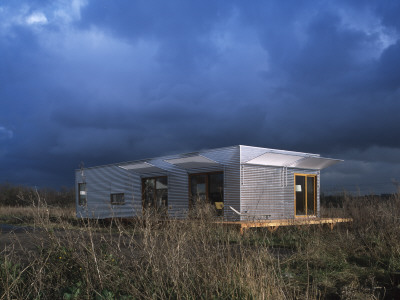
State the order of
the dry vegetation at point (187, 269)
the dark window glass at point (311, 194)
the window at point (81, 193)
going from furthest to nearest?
the window at point (81, 193) < the dark window glass at point (311, 194) < the dry vegetation at point (187, 269)

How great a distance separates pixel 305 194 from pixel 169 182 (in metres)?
4.75

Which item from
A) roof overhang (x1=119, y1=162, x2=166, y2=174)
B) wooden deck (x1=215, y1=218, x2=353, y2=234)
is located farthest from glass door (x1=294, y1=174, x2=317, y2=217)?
roof overhang (x1=119, y1=162, x2=166, y2=174)

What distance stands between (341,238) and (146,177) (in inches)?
359

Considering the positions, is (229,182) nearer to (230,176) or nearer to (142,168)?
(230,176)

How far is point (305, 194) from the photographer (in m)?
14.4

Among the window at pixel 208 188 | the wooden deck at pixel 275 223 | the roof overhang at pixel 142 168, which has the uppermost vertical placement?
the roof overhang at pixel 142 168

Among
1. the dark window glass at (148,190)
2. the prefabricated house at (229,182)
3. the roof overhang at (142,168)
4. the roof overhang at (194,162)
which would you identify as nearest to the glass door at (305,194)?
the prefabricated house at (229,182)

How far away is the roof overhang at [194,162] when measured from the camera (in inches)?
468

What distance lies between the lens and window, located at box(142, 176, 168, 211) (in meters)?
14.4

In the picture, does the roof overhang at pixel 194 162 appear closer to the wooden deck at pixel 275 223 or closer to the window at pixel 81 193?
the wooden deck at pixel 275 223

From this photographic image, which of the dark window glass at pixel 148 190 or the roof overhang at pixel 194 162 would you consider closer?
the roof overhang at pixel 194 162

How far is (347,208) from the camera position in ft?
38.0

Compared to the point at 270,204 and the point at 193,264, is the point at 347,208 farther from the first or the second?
the point at 193,264

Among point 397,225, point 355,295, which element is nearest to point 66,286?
point 355,295
